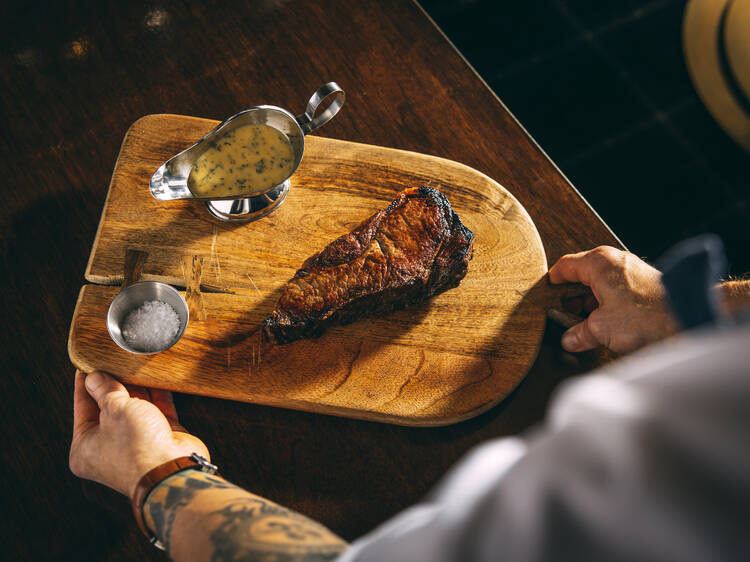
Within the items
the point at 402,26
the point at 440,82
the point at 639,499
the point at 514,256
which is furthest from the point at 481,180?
the point at 639,499

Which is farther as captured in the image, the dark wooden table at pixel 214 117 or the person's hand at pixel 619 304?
the dark wooden table at pixel 214 117

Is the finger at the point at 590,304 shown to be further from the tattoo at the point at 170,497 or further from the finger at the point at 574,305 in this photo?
the tattoo at the point at 170,497

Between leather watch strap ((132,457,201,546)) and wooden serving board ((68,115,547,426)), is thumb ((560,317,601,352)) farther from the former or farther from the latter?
leather watch strap ((132,457,201,546))

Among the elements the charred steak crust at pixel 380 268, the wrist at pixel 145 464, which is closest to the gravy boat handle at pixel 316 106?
the charred steak crust at pixel 380 268

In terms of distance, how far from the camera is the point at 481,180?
2111 millimetres

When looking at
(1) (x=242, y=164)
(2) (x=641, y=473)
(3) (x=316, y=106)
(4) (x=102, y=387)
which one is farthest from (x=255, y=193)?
(2) (x=641, y=473)

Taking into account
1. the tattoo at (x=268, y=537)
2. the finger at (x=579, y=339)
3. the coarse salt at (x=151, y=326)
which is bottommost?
the tattoo at (x=268, y=537)

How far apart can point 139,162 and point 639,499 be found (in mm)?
2087

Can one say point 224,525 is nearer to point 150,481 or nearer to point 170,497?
point 170,497

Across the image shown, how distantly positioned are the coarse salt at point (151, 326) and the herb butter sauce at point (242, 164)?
0.45 metres

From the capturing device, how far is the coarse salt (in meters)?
1.79

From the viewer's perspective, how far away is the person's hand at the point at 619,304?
1.77 meters

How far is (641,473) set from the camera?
1.79ft

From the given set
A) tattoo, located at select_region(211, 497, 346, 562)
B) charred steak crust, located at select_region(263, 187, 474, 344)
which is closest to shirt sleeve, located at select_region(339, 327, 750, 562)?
tattoo, located at select_region(211, 497, 346, 562)
